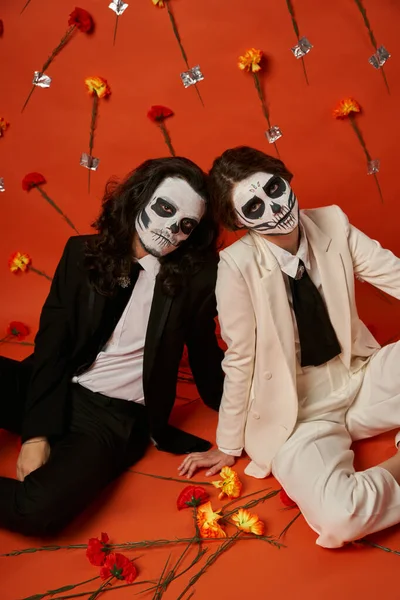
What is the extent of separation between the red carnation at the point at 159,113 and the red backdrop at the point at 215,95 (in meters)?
0.03

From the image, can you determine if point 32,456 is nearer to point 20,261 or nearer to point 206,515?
point 206,515

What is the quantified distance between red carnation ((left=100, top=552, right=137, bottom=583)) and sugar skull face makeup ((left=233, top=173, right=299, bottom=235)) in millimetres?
898

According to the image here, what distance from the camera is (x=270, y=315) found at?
70.9 inches

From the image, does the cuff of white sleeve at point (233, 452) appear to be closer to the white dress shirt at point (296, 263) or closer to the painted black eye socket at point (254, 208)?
the white dress shirt at point (296, 263)

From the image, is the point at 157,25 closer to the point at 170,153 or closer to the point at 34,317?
the point at 170,153

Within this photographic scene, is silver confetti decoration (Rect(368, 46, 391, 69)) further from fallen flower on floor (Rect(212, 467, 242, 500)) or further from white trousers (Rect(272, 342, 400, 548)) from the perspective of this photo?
fallen flower on floor (Rect(212, 467, 242, 500))

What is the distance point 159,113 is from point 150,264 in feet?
2.81

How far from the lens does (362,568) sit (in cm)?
163

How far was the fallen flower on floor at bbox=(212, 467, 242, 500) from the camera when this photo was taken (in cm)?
188

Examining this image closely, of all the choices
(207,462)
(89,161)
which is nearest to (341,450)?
(207,462)

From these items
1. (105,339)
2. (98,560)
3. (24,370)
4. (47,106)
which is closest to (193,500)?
(98,560)

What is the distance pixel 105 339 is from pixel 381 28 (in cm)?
150

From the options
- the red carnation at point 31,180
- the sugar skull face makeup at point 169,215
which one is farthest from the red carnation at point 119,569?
the red carnation at point 31,180

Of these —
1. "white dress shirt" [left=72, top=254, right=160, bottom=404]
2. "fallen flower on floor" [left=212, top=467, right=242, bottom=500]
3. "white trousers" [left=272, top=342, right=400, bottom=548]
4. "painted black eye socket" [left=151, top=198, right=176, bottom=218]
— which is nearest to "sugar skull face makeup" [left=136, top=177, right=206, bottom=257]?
"painted black eye socket" [left=151, top=198, right=176, bottom=218]
